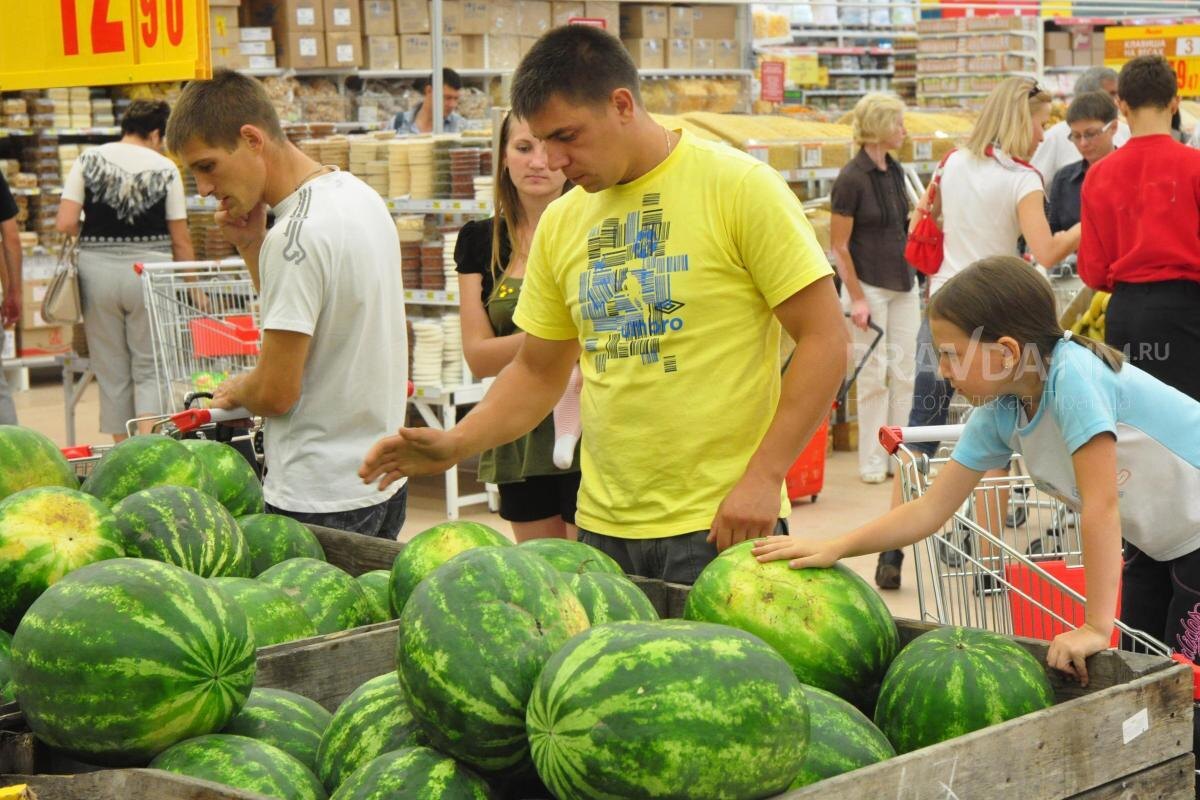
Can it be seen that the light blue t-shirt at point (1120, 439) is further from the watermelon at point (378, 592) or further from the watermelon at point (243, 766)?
the watermelon at point (243, 766)

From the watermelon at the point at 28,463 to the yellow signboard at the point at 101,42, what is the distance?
139cm

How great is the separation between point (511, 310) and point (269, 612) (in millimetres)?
1652

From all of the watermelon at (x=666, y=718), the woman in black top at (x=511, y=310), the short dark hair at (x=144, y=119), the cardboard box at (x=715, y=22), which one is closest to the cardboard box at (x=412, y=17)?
the cardboard box at (x=715, y=22)

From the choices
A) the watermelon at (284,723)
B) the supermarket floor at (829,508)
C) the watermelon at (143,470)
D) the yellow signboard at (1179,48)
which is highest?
the yellow signboard at (1179,48)

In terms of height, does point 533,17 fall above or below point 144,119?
above

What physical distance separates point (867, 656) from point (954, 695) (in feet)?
0.53

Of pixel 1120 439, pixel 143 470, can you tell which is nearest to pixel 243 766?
pixel 143 470

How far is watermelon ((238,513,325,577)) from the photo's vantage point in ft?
8.29

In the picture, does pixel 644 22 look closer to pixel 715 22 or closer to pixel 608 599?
pixel 715 22

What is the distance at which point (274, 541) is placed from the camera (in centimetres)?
254

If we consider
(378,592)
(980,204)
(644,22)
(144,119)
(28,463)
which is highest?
(644,22)

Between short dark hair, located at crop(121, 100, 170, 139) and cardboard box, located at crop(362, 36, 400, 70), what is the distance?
11.5 ft

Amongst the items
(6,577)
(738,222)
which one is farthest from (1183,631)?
(6,577)

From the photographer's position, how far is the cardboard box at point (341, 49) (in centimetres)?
1067
